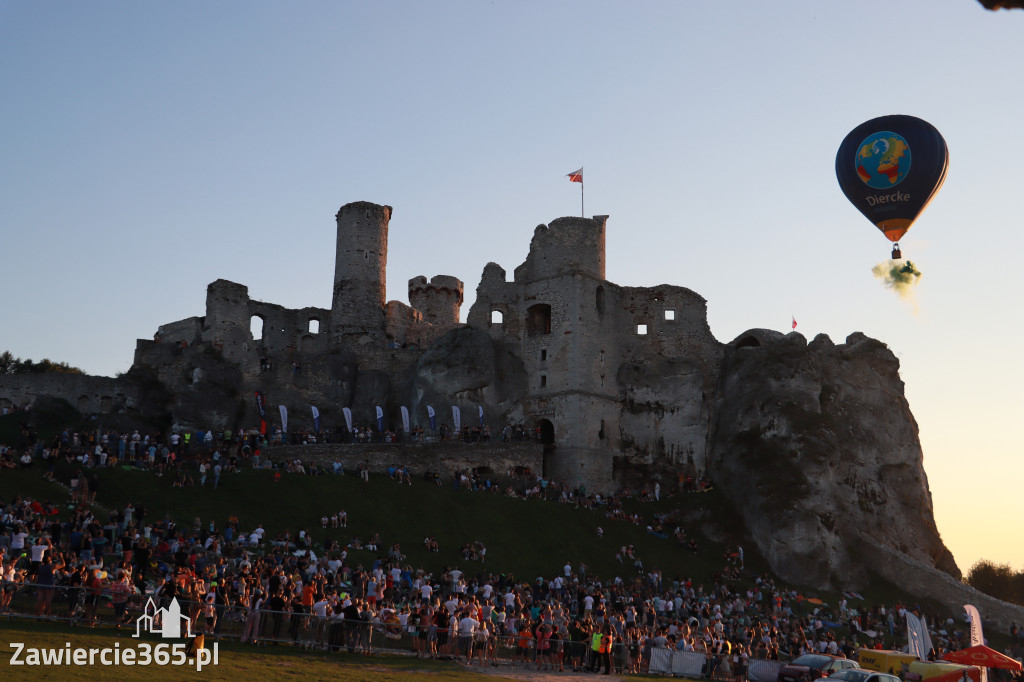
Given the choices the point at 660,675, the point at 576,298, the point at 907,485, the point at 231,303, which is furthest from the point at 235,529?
the point at 907,485

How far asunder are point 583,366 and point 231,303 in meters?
19.9

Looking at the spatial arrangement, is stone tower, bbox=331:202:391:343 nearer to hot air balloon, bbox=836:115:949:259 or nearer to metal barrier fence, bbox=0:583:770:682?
hot air balloon, bbox=836:115:949:259

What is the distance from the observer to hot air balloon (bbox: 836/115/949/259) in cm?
3366

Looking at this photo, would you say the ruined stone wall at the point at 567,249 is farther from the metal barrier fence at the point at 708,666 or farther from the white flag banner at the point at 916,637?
the metal barrier fence at the point at 708,666

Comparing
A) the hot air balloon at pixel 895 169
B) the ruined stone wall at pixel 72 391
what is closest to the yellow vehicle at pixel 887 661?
the hot air balloon at pixel 895 169

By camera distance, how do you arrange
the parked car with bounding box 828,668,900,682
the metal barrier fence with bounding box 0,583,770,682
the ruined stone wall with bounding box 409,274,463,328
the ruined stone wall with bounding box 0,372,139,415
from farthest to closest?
the ruined stone wall with bounding box 409,274,463,328, the ruined stone wall with bounding box 0,372,139,415, the parked car with bounding box 828,668,900,682, the metal barrier fence with bounding box 0,583,770,682

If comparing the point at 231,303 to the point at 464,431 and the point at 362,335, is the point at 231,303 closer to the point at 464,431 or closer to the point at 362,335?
the point at 362,335

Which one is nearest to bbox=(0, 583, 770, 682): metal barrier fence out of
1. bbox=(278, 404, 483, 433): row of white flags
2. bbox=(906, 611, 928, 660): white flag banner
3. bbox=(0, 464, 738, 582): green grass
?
bbox=(906, 611, 928, 660): white flag banner

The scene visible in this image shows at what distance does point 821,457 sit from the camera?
4953 centimetres

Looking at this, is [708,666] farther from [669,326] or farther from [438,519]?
[669,326]

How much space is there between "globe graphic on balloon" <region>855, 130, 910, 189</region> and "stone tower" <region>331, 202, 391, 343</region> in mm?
32405

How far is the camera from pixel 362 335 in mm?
59594

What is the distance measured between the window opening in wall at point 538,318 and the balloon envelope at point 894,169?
80.9ft

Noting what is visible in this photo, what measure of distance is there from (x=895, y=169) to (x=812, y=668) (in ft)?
59.2
